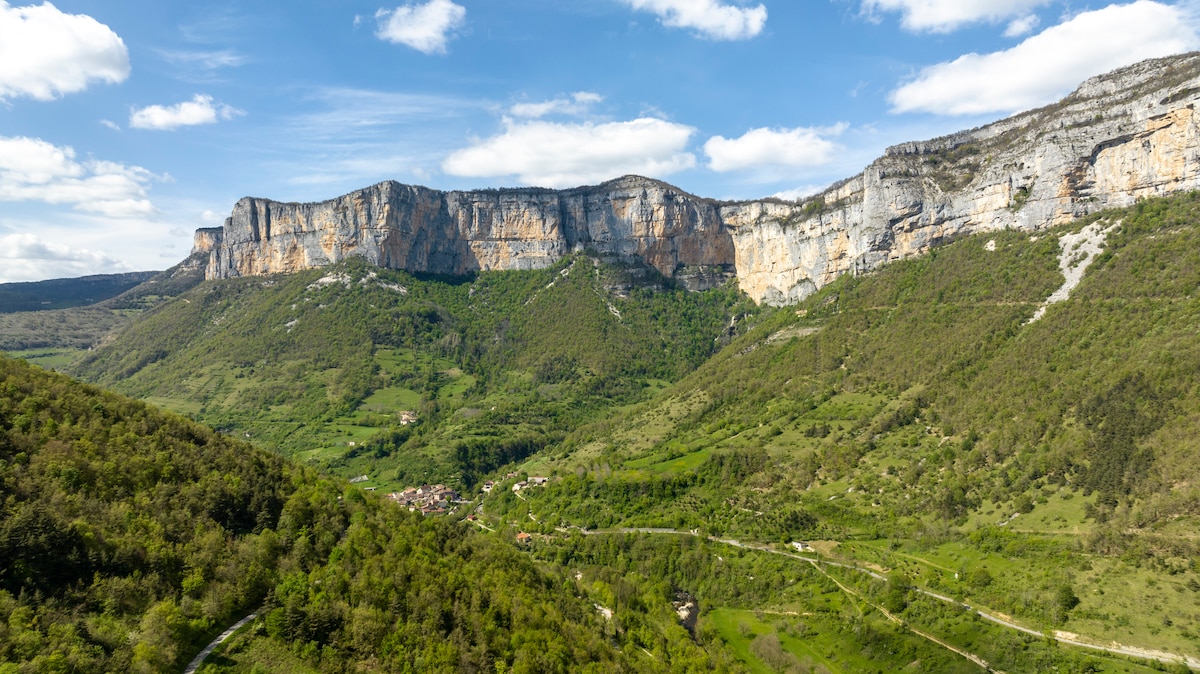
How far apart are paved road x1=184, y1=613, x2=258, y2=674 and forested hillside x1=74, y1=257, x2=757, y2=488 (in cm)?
7286

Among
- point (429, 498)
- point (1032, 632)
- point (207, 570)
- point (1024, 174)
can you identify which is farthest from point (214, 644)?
point (1024, 174)

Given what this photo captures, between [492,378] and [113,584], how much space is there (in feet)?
436

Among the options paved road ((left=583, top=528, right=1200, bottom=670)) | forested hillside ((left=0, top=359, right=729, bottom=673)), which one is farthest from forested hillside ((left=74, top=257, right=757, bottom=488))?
forested hillside ((left=0, top=359, right=729, bottom=673))

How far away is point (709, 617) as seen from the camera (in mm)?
62375

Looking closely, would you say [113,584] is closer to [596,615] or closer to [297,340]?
[596,615]

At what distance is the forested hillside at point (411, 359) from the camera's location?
12288 cm

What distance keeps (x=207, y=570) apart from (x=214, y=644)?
15.8 feet

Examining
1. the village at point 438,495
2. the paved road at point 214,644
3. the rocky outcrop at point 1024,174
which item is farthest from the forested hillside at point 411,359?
the paved road at point 214,644

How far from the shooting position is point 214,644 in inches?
1204

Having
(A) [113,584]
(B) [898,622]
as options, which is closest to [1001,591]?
(B) [898,622]

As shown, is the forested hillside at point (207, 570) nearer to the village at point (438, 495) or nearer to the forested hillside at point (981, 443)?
the forested hillside at point (981, 443)

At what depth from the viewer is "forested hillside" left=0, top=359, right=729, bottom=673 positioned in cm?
2789

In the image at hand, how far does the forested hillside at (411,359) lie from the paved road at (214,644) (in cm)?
7286

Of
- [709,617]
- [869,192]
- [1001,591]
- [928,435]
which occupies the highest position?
[869,192]
